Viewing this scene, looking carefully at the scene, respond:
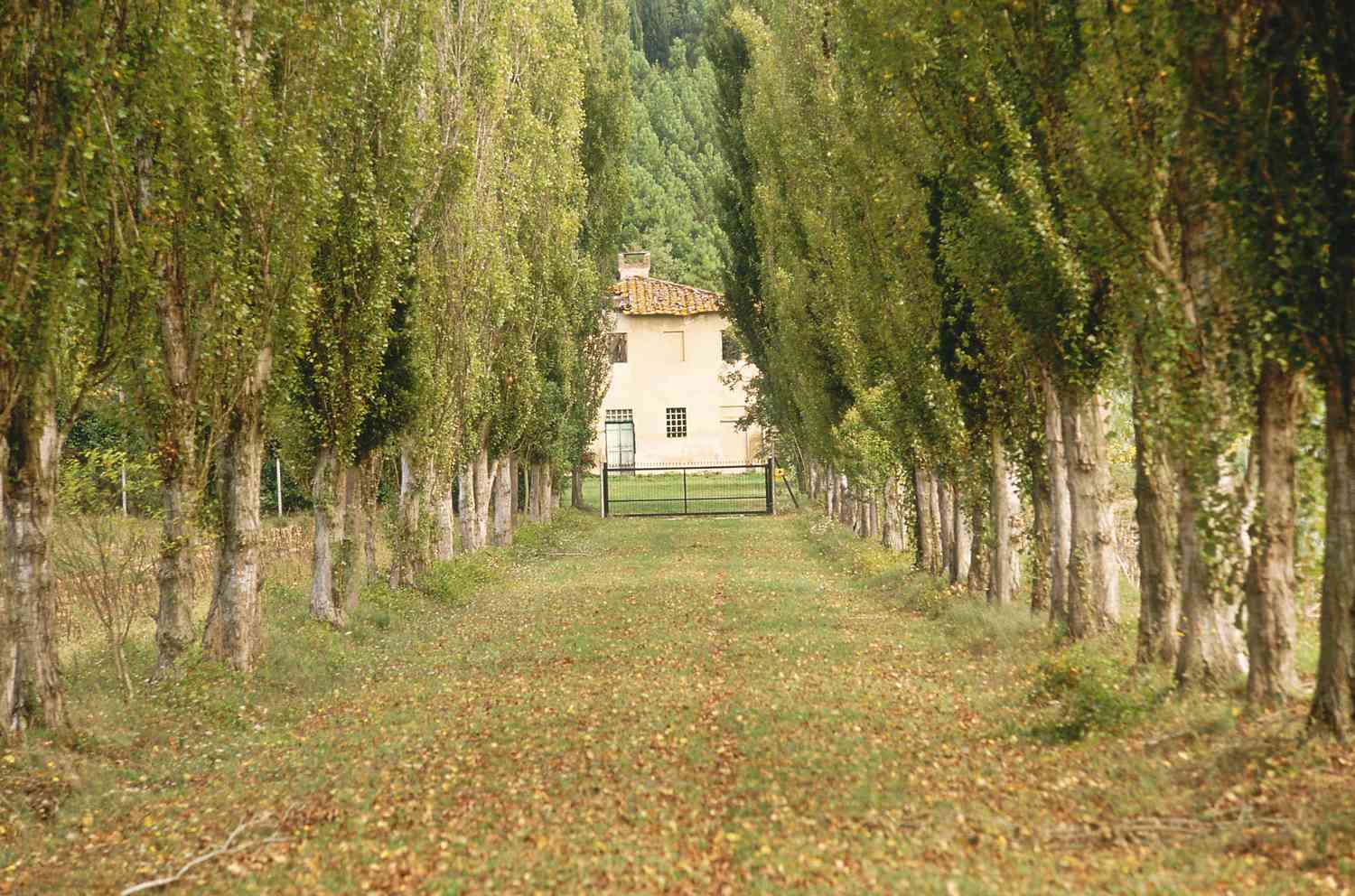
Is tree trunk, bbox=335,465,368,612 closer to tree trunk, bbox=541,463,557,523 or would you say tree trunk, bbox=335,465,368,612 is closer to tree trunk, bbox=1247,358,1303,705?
tree trunk, bbox=1247,358,1303,705

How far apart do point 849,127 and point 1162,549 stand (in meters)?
10.6

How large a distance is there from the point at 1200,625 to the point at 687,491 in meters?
40.3

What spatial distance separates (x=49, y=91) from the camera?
970 centimetres

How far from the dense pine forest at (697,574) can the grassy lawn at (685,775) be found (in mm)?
64

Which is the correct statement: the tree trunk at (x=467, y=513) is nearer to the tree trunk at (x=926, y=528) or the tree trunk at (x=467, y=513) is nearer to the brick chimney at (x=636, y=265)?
the tree trunk at (x=926, y=528)

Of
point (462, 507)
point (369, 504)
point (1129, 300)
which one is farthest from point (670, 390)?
point (1129, 300)

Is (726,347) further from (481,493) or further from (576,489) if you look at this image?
(481,493)

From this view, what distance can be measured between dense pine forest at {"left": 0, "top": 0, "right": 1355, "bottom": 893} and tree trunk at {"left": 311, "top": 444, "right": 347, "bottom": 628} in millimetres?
47

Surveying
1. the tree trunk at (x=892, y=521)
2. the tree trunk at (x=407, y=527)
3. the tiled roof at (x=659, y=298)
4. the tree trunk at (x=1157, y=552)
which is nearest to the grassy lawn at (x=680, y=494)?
the tiled roof at (x=659, y=298)

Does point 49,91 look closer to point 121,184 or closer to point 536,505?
point 121,184

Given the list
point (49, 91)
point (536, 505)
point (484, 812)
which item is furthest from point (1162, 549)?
point (536, 505)

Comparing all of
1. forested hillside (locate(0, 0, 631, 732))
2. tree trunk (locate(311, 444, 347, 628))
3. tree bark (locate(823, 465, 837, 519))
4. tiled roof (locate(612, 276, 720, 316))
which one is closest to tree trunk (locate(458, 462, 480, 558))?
forested hillside (locate(0, 0, 631, 732))

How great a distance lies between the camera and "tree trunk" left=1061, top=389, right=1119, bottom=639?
42.7 ft

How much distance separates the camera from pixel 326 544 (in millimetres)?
16922
